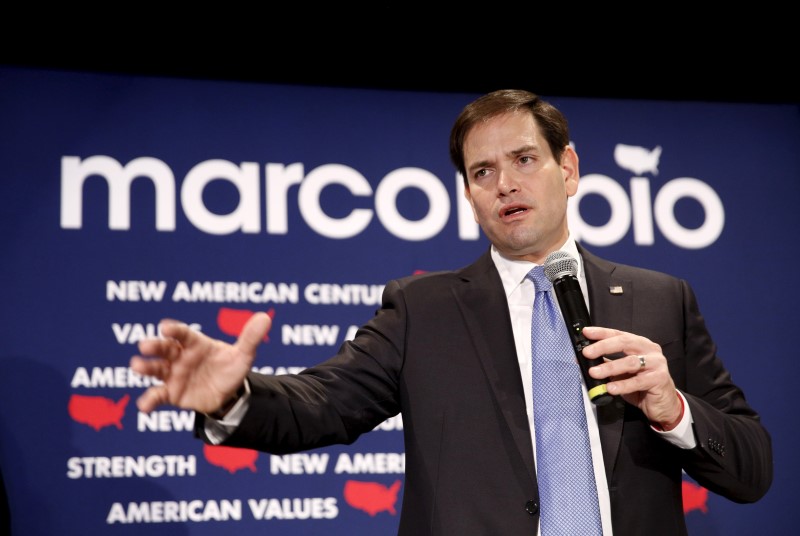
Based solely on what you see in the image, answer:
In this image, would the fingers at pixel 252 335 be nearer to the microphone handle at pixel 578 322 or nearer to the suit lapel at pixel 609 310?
the microphone handle at pixel 578 322

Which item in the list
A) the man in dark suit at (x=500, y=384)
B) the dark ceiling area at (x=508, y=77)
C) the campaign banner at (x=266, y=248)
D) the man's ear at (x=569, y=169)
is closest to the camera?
the man in dark suit at (x=500, y=384)

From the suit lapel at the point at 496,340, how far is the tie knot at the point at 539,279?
8cm

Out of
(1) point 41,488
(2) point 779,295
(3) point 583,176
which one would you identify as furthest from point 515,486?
(2) point 779,295

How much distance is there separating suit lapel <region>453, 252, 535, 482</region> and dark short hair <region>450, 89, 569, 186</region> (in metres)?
0.28

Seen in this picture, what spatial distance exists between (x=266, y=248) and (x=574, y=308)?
197cm

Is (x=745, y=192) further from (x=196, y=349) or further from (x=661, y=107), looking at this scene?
(x=196, y=349)

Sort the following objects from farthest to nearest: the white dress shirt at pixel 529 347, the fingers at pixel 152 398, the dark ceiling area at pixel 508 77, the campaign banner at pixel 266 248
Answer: the dark ceiling area at pixel 508 77, the campaign banner at pixel 266 248, the white dress shirt at pixel 529 347, the fingers at pixel 152 398

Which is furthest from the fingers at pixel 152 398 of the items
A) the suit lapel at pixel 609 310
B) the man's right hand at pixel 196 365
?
the suit lapel at pixel 609 310

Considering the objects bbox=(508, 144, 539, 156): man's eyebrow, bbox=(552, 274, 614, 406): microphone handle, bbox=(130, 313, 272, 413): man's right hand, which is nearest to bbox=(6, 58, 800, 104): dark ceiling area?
bbox=(508, 144, 539, 156): man's eyebrow

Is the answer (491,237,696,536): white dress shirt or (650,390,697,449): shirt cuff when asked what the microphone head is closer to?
(491,237,696,536): white dress shirt

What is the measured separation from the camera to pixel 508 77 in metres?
3.74

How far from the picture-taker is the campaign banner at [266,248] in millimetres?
3133

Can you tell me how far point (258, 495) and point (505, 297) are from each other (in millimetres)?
1615

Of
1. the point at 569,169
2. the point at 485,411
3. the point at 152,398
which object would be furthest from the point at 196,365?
the point at 569,169
